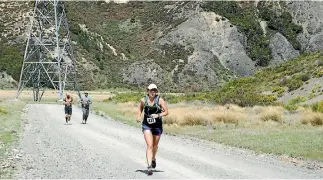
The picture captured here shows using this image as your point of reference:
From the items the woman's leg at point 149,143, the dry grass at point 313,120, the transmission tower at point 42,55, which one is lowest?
the dry grass at point 313,120

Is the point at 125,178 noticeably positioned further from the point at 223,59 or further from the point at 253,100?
the point at 223,59

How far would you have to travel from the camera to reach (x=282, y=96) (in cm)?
4675

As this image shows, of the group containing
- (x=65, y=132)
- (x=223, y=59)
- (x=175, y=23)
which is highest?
(x=175, y=23)

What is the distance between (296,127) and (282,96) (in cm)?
2449

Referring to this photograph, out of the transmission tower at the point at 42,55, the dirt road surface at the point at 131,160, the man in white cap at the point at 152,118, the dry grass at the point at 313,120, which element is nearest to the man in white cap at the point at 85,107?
the dirt road surface at the point at 131,160

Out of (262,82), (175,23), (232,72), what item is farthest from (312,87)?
(175,23)

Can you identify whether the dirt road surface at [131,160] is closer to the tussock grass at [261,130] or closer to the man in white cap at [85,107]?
the tussock grass at [261,130]

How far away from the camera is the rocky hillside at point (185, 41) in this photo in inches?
3408

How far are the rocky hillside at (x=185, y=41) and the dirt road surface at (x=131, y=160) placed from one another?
214ft

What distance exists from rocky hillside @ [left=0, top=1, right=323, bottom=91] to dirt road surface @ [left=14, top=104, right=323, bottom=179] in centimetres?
6527

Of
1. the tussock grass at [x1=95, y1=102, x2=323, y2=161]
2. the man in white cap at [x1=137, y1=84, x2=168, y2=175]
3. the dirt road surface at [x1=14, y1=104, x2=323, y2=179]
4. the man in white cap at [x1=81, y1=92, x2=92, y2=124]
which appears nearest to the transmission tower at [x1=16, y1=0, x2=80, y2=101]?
the man in white cap at [x1=81, y1=92, x2=92, y2=124]

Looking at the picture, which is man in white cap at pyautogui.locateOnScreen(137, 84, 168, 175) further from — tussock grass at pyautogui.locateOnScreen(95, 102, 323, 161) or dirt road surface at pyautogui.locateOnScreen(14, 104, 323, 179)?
tussock grass at pyautogui.locateOnScreen(95, 102, 323, 161)

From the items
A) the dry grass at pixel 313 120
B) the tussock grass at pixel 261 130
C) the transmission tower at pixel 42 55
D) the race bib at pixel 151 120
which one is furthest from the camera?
the transmission tower at pixel 42 55

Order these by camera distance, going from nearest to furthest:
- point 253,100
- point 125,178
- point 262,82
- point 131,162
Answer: point 125,178 → point 131,162 → point 253,100 → point 262,82
